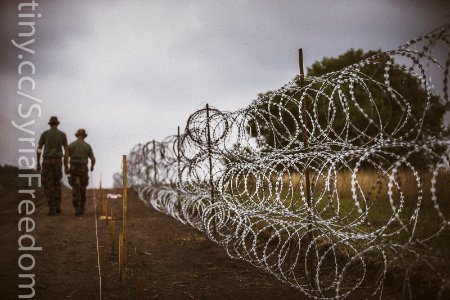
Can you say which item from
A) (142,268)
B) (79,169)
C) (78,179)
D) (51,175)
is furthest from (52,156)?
(142,268)

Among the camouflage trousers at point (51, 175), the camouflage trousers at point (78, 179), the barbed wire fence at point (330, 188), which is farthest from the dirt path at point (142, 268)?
the camouflage trousers at point (78, 179)

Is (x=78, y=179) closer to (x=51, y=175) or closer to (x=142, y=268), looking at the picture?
(x=51, y=175)

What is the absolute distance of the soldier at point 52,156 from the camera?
10273 mm

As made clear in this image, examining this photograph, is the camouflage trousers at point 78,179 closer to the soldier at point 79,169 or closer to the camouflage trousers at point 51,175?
the soldier at point 79,169

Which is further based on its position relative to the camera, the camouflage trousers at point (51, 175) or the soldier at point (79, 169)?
the soldier at point (79, 169)

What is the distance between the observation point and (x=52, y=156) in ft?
33.9

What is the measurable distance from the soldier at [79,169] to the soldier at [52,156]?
0.31 m

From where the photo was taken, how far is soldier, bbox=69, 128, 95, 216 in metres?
10.7

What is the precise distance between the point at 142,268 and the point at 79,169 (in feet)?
18.7

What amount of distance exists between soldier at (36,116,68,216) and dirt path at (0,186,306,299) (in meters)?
1.35

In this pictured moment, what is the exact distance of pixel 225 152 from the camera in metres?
6.34

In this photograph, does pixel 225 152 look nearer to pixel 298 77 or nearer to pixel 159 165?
pixel 298 77

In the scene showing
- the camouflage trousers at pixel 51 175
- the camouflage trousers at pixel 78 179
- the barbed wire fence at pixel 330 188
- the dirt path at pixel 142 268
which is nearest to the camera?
the barbed wire fence at pixel 330 188

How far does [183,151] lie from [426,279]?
4.65 meters
